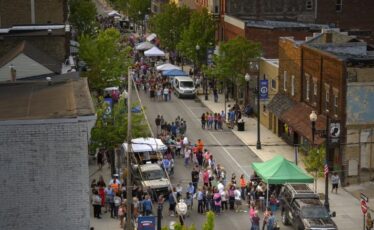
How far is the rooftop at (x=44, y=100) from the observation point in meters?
20.3

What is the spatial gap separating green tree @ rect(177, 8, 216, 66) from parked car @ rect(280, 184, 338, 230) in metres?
45.0

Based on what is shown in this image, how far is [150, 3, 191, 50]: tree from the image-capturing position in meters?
92.8

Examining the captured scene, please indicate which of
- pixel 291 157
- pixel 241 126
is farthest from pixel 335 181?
pixel 241 126

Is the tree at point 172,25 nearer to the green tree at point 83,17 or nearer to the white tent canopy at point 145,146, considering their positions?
the green tree at point 83,17

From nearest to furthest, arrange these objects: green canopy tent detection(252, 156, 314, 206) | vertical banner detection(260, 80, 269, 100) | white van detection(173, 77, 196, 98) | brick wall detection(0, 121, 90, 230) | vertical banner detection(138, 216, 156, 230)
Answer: brick wall detection(0, 121, 90, 230) → vertical banner detection(138, 216, 156, 230) → green canopy tent detection(252, 156, 314, 206) → vertical banner detection(260, 80, 269, 100) → white van detection(173, 77, 196, 98)

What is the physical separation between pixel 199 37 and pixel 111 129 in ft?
130

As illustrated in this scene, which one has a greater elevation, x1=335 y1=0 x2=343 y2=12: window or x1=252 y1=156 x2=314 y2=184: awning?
x1=335 y1=0 x2=343 y2=12: window

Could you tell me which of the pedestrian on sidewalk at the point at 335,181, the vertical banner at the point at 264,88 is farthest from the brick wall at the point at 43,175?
the vertical banner at the point at 264,88

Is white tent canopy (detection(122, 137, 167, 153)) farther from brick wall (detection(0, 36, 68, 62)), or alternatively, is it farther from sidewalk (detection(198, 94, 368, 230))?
brick wall (detection(0, 36, 68, 62))

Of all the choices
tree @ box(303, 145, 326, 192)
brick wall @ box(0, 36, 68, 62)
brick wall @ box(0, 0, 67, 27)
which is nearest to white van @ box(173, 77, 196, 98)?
brick wall @ box(0, 0, 67, 27)

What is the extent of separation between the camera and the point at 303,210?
1286 inches

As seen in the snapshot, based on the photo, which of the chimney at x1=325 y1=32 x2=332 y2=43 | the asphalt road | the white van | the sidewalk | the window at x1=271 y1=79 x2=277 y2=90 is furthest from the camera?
the white van

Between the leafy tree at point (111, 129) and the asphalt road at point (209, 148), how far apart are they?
12.0 feet

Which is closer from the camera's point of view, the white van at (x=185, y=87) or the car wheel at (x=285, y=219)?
the car wheel at (x=285, y=219)
